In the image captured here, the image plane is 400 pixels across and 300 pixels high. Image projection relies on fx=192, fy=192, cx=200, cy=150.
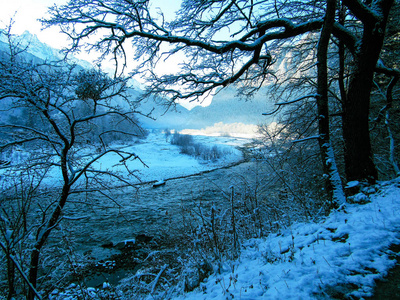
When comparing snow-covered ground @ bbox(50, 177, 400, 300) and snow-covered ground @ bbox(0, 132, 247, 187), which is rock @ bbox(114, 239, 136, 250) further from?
snow-covered ground @ bbox(0, 132, 247, 187)

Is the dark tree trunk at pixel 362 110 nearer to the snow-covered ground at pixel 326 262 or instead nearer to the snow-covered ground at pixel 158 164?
the snow-covered ground at pixel 326 262

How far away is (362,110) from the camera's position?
3797 millimetres

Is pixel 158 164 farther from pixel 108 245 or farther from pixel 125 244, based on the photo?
pixel 125 244

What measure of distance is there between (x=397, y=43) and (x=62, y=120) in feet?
33.1

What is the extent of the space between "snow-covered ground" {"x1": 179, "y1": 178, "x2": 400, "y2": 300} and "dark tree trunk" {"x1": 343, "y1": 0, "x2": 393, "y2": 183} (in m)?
0.69

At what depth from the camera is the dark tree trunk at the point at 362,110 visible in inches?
143

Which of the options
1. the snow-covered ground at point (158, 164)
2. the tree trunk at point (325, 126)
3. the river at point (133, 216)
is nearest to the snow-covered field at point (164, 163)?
the snow-covered ground at point (158, 164)

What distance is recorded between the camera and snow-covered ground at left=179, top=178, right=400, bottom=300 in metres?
1.76

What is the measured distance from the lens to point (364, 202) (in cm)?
328

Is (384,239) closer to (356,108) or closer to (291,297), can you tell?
(291,297)

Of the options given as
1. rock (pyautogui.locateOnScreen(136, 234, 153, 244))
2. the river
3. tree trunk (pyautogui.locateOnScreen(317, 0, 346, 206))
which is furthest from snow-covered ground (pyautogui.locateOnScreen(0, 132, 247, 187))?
tree trunk (pyautogui.locateOnScreen(317, 0, 346, 206))

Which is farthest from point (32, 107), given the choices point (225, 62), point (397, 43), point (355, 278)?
point (397, 43)

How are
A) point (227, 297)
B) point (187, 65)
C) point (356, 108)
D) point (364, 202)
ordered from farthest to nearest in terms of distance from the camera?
point (187, 65), point (356, 108), point (364, 202), point (227, 297)

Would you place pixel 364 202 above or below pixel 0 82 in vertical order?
below
